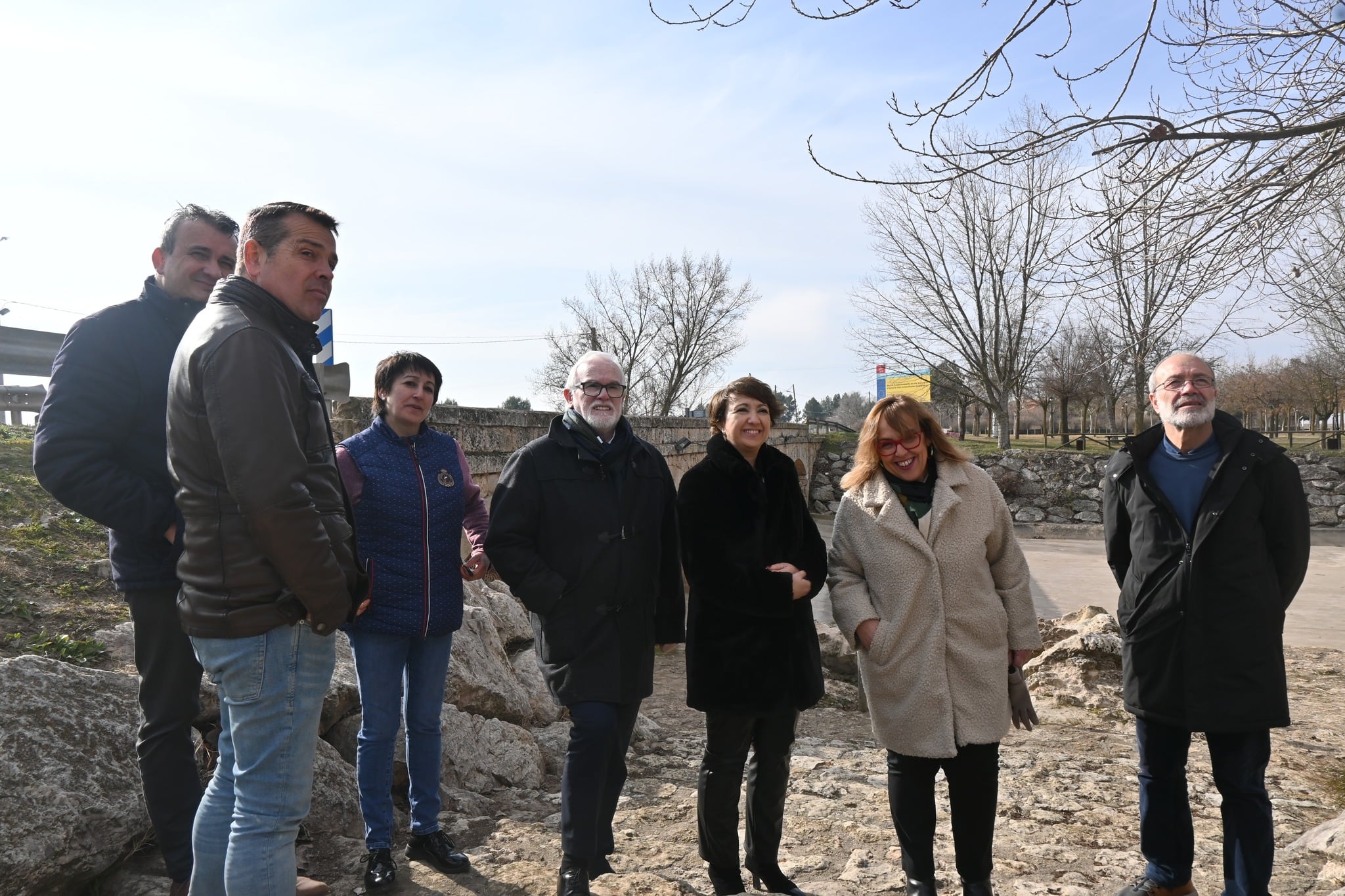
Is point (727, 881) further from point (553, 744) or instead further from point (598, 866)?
point (553, 744)

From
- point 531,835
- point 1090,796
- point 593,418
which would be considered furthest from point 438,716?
point 1090,796

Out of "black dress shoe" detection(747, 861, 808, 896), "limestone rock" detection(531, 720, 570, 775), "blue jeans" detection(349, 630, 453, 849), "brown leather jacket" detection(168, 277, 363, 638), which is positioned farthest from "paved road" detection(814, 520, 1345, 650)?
"brown leather jacket" detection(168, 277, 363, 638)

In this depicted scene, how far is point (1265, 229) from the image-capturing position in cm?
478

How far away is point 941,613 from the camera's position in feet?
9.72

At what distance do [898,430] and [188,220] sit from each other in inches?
93.5

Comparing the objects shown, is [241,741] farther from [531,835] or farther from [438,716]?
[531,835]

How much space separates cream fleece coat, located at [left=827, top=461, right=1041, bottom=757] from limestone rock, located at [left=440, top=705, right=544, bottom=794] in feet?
6.35

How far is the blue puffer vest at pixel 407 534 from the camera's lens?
3.14 meters

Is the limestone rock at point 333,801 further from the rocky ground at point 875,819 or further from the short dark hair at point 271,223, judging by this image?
the short dark hair at point 271,223

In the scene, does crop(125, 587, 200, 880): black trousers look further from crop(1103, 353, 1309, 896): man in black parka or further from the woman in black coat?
crop(1103, 353, 1309, 896): man in black parka

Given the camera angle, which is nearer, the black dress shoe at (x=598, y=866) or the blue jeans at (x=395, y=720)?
the black dress shoe at (x=598, y=866)

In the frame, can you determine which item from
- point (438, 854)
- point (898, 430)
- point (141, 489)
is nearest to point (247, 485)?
point (141, 489)

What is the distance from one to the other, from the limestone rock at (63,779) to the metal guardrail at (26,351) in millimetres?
4612

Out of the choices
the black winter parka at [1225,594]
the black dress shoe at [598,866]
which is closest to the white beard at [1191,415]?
the black winter parka at [1225,594]
